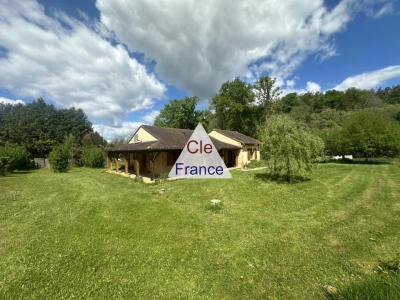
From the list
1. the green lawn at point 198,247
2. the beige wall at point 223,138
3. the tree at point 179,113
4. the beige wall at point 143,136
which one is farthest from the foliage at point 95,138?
the green lawn at point 198,247

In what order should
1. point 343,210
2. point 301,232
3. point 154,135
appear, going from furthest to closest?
point 154,135 → point 343,210 → point 301,232

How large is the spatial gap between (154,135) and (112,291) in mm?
15679

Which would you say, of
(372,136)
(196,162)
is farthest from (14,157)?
(372,136)

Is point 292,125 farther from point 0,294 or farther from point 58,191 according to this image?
point 58,191

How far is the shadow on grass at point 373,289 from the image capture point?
9.87 ft

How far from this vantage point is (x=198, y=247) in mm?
5238

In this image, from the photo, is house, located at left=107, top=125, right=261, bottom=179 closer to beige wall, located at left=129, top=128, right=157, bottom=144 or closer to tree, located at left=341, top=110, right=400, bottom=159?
beige wall, located at left=129, top=128, right=157, bottom=144

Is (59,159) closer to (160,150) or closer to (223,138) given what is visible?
(160,150)

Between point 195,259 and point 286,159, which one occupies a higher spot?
point 286,159

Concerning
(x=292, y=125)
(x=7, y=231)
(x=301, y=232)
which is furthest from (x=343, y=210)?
(x=7, y=231)

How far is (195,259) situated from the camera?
470cm

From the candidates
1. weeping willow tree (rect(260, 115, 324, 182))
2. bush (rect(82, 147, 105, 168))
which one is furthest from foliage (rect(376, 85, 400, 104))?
bush (rect(82, 147, 105, 168))

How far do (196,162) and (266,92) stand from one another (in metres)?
29.8

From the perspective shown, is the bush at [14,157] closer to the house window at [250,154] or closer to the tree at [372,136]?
the house window at [250,154]
